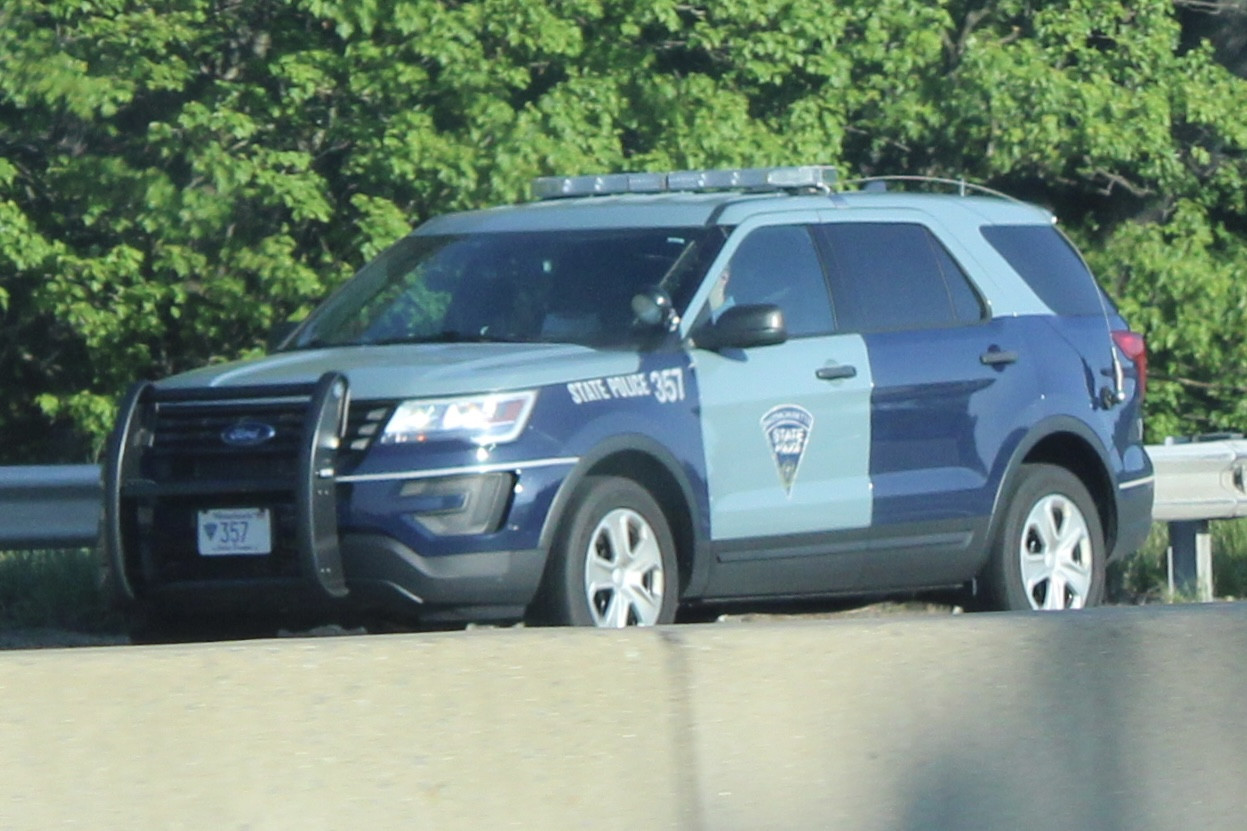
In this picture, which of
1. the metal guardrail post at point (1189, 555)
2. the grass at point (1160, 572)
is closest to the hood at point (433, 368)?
the metal guardrail post at point (1189, 555)

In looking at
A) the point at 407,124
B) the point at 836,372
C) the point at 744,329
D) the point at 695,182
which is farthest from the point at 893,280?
the point at 407,124

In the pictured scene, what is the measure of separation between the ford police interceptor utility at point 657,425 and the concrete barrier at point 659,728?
2.81 meters

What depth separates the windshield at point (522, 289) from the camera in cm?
834

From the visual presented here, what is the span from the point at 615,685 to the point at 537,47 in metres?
9.80

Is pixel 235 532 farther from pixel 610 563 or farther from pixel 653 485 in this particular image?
pixel 653 485

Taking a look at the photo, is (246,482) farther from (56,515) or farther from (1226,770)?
(1226,770)

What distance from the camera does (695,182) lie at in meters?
9.41

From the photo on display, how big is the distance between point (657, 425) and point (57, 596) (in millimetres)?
3381

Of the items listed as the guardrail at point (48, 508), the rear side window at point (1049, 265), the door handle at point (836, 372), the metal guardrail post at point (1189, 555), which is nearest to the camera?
the door handle at point (836, 372)

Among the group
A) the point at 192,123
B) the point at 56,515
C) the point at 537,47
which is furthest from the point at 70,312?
the point at 56,515

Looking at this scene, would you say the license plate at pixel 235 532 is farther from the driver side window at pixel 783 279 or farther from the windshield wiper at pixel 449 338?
the driver side window at pixel 783 279

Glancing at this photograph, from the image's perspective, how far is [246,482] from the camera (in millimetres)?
7469

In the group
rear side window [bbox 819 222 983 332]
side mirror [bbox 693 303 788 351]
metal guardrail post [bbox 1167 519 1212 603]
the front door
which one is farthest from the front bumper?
metal guardrail post [bbox 1167 519 1212 603]

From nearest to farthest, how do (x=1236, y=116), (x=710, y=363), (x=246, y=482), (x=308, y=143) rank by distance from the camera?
(x=246, y=482)
(x=710, y=363)
(x=308, y=143)
(x=1236, y=116)
